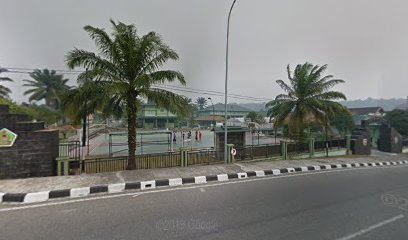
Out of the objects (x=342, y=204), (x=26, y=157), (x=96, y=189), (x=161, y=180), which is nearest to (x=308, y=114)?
(x=342, y=204)

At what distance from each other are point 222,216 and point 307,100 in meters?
13.7

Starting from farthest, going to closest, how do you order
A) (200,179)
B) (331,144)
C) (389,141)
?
1. (389,141)
2. (331,144)
3. (200,179)

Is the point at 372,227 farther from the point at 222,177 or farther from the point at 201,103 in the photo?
the point at 201,103

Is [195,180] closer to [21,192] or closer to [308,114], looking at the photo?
[21,192]

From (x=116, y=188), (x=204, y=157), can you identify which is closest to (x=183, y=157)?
(x=204, y=157)

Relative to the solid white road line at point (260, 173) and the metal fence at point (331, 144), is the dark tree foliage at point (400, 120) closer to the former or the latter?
the metal fence at point (331, 144)

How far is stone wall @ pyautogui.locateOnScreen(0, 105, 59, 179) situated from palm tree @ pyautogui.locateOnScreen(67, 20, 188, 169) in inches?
95.2

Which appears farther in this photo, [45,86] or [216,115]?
[216,115]

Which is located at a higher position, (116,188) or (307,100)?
(307,100)

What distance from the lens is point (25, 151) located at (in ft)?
24.5

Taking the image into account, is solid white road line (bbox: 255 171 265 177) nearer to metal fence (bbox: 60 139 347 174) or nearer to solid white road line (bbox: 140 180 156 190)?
metal fence (bbox: 60 139 347 174)

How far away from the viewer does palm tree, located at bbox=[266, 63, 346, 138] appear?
16125 mm

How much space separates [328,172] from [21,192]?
11.0 m

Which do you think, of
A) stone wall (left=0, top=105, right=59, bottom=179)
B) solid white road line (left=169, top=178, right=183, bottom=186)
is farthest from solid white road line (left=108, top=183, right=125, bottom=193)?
stone wall (left=0, top=105, right=59, bottom=179)
